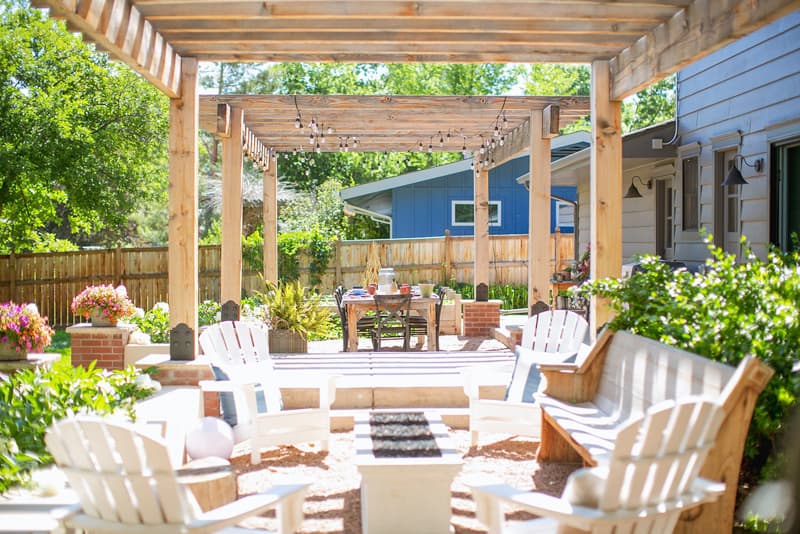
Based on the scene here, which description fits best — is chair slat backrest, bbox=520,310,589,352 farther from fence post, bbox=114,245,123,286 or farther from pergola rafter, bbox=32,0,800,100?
fence post, bbox=114,245,123,286

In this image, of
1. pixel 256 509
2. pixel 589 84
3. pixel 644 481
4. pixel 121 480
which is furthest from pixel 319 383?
pixel 589 84

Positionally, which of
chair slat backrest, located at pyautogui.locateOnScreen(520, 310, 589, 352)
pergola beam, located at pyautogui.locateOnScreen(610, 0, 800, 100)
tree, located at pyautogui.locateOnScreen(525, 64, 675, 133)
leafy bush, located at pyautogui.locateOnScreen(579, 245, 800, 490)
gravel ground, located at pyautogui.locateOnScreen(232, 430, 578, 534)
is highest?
tree, located at pyautogui.locateOnScreen(525, 64, 675, 133)

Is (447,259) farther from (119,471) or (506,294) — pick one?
(119,471)

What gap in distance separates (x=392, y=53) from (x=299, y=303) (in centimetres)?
353

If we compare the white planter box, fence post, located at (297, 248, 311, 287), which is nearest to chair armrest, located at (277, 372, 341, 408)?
the white planter box

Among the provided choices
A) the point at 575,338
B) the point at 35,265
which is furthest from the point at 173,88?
the point at 35,265

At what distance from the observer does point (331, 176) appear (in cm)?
2825

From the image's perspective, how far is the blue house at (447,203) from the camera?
1864 centimetres

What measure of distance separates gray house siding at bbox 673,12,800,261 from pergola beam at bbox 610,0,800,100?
1.94 metres

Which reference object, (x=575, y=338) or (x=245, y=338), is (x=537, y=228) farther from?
(x=245, y=338)

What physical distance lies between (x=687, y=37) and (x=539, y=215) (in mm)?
3570

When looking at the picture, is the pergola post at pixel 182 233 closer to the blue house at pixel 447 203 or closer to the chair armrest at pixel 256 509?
the chair armrest at pixel 256 509

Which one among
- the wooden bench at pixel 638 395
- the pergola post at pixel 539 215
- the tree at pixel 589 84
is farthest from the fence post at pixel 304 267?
the tree at pixel 589 84

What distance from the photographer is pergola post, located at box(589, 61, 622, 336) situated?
5.79m
